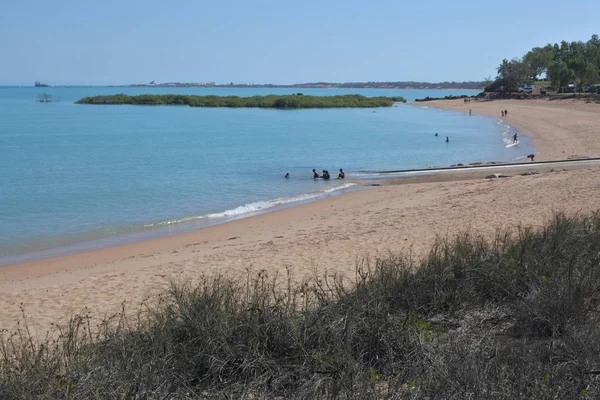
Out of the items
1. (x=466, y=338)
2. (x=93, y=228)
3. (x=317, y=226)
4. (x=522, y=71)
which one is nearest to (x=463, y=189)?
(x=317, y=226)

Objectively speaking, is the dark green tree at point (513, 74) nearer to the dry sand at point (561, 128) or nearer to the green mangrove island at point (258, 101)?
the green mangrove island at point (258, 101)

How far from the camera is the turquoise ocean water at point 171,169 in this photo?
57.2 ft

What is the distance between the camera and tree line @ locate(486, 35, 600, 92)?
88250 millimetres

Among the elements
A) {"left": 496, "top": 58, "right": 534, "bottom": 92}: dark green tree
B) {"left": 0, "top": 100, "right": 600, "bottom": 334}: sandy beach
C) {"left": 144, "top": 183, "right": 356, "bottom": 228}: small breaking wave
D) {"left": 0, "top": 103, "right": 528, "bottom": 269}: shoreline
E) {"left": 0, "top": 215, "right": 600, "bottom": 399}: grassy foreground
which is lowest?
{"left": 0, "top": 103, "right": 528, "bottom": 269}: shoreline

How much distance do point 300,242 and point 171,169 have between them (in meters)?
19.0

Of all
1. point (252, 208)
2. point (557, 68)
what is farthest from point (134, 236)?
point (557, 68)

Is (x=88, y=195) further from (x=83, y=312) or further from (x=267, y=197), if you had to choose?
(x=83, y=312)

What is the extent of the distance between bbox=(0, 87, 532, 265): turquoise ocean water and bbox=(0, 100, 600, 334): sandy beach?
1824 mm

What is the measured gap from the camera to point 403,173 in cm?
2645

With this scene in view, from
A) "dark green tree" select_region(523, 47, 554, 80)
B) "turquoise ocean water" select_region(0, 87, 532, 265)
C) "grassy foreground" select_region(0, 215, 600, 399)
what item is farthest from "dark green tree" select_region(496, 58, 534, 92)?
"grassy foreground" select_region(0, 215, 600, 399)

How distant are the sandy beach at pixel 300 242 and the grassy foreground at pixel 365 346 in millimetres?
1320

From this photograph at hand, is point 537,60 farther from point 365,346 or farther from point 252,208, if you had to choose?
point 365,346

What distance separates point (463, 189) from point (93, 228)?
39.9 feet

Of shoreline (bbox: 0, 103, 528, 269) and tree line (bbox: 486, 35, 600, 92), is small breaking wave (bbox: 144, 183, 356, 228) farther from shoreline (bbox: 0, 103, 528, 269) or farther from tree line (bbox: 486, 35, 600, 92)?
tree line (bbox: 486, 35, 600, 92)
